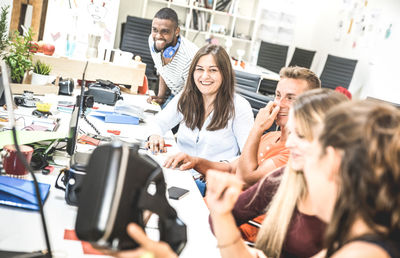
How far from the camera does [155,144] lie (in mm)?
2154

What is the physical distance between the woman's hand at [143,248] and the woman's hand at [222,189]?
0.19m

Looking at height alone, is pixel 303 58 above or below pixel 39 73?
above

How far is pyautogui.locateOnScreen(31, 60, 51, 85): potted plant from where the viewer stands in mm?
2863

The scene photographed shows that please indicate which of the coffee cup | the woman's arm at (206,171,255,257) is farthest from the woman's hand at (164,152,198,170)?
the woman's arm at (206,171,255,257)

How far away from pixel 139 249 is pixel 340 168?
386 mm

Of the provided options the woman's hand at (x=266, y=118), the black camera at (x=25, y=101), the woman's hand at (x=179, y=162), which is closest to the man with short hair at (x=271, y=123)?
the woman's hand at (x=266, y=118)

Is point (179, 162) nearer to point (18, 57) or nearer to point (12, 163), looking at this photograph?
point (12, 163)

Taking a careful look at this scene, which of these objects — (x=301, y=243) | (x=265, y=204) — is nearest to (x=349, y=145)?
(x=301, y=243)

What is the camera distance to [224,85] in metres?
2.44

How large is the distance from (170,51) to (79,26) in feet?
5.98

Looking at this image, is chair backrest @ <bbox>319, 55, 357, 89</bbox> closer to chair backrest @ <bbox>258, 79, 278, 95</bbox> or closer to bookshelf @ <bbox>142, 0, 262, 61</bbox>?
chair backrest @ <bbox>258, 79, 278, 95</bbox>

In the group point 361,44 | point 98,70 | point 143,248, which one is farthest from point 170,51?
point 361,44

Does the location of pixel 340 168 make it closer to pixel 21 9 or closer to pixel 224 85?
pixel 224 85

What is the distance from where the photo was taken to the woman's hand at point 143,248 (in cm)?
75
